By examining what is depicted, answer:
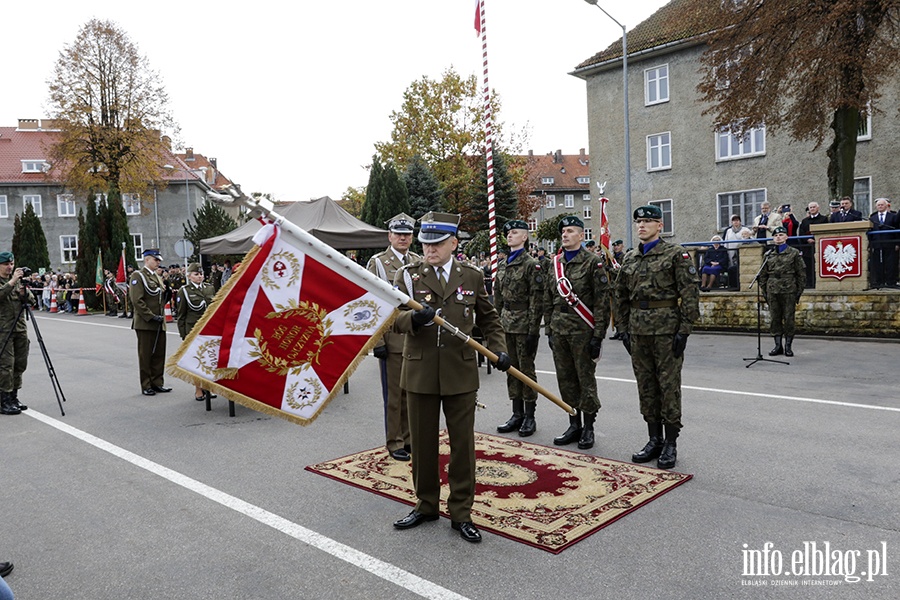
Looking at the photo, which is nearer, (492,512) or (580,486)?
(492,512)

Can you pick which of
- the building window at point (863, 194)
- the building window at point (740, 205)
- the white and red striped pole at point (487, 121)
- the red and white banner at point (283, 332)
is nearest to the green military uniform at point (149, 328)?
the white and red striped pole at point (487, 121)

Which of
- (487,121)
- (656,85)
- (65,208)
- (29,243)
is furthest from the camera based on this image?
(65,208)

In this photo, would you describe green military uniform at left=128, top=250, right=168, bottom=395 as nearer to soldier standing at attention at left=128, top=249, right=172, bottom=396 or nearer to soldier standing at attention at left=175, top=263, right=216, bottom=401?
soldier standing at attention at left=128, top=249, right=172, bottom=396

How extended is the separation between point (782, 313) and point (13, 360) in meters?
11.7

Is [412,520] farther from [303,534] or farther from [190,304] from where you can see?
[190,304]

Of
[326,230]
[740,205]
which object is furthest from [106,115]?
[740,205]

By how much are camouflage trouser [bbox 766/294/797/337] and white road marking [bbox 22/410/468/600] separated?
9541 mm

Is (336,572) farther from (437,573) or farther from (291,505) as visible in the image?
(291,505)

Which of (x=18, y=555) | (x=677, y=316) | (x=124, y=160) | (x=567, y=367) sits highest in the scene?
(x=124, y=160)

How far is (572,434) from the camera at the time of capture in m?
6.54

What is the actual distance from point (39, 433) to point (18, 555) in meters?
3.94

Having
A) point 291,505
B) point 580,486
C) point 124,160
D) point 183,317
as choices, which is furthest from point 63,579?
point 124,160

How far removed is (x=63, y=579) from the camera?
404 cm

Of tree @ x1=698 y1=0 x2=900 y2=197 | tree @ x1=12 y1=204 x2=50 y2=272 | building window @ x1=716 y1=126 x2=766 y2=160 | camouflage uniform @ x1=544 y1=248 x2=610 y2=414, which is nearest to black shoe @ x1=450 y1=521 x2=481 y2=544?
camouflage uniform @ x1=544 y1=248 x2=610 y2=414
